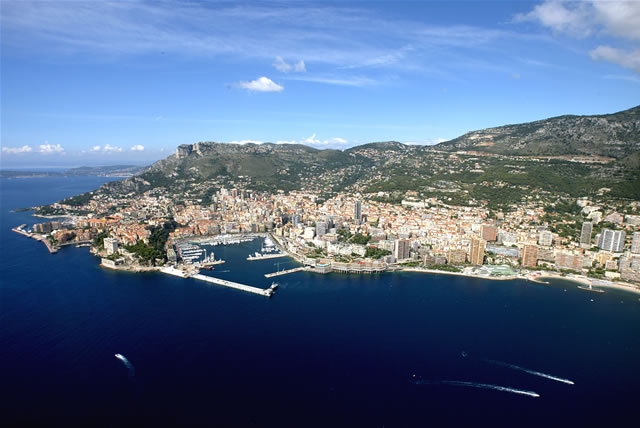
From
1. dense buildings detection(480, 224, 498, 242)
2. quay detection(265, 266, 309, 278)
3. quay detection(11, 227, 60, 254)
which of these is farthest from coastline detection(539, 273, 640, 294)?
quay detection(11, 227, 60, 254)

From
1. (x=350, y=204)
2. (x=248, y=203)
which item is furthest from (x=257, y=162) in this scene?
(x=350, y=204)

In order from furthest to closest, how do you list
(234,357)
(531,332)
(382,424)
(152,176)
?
(152,176), (531,332), (234,357), (382,424)

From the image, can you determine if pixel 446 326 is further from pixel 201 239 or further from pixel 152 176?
pixel 152 176

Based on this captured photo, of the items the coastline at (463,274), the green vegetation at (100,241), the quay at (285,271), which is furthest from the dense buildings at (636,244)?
the green vegetation at (100,241)

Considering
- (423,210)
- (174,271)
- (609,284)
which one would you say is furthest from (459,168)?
(174,271)

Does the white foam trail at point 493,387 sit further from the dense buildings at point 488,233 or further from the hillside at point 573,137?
the hillside at point 573,137

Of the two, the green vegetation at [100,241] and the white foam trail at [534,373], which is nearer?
the white foam trail at [534,373]

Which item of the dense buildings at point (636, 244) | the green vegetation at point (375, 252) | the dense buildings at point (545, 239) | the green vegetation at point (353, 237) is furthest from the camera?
the green vegetation at point (353, 237)
